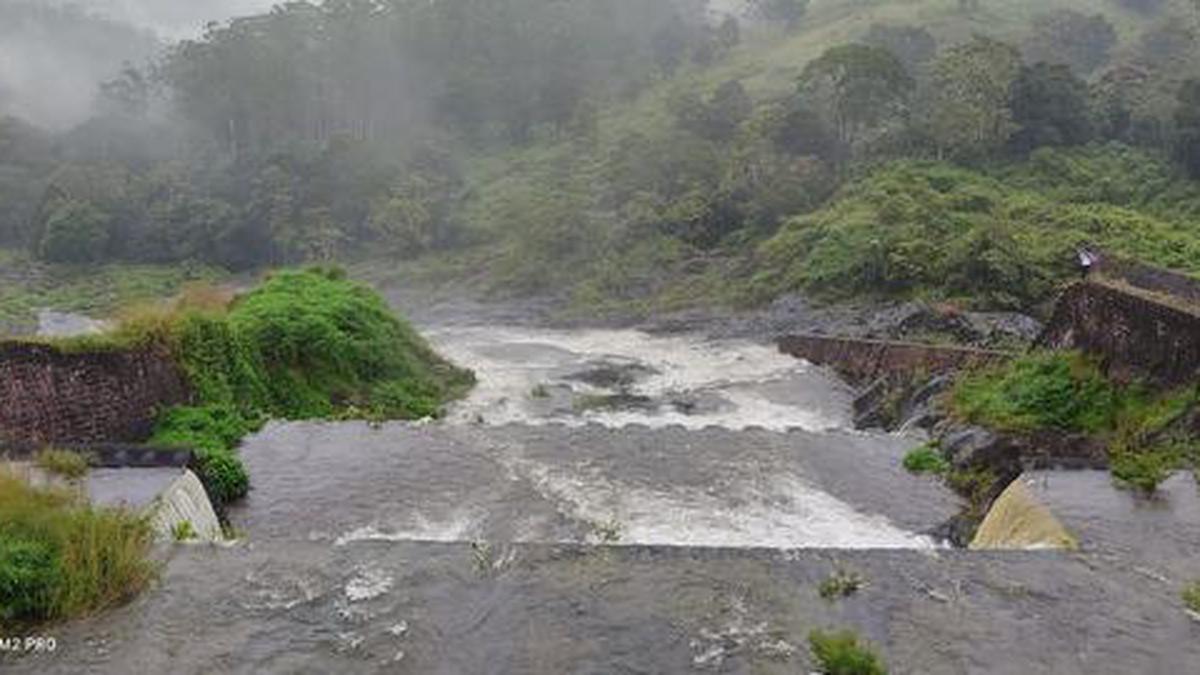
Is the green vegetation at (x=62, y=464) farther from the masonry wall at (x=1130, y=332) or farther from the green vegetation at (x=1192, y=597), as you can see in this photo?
the masonry wall at (x=1130, y=332)

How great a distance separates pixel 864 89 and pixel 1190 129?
13.4 m

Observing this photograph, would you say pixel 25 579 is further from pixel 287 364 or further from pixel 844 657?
pixel 287 364

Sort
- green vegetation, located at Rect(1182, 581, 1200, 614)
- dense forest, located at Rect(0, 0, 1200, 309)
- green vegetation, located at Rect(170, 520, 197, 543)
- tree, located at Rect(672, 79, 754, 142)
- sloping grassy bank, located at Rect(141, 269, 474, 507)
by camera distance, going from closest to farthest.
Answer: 1. green vegetation, located at Rect(1182, 581, 1200, 614)
2. green vegetation, located at Rect(170, 520, 197, 543)
3. sloping grassy bank, located at Rect(141, 269, 474, 507)
4. dense forest, located at Rect(0, 0, 1200, 309)
5. tree, located at Rect(672, 79, 754, 142)

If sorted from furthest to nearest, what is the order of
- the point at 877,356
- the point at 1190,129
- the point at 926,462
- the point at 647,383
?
the point at 1190,129, the point at 647,383, the point at 877,356, the point at 926,462

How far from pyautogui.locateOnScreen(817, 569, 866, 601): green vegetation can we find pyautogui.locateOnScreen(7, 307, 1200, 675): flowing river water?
0.42 ft

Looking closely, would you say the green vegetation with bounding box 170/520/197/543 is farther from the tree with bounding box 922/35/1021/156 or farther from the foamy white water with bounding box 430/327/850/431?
the tree with bounding box 922/35/1021/156

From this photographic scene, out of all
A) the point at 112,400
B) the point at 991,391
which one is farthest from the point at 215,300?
the point at 991,391

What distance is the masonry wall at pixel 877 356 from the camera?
23.6m

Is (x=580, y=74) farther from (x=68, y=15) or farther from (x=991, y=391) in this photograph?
(x=68, y=15)

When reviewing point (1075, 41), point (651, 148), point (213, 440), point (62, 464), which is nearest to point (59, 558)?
point (62, 464)

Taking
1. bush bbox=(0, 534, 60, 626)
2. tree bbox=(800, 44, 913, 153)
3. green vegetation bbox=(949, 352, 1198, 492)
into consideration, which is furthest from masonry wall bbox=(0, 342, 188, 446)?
tree bbox=(800, 44, 913, 153)

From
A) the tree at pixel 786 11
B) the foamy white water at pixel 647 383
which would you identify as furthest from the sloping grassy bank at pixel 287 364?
the tree at pixel 786 11

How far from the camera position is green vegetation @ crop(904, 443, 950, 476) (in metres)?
16.6

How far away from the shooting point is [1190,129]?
42.2 meters
